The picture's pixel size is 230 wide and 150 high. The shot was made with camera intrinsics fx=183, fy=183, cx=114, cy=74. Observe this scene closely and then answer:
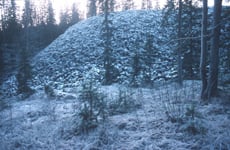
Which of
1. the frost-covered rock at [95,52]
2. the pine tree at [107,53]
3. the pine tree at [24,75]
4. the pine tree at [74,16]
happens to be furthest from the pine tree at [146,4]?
the pine tree at [24,75]

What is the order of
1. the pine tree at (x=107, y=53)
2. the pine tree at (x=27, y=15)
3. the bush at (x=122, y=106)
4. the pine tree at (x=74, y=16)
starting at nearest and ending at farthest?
the bush at (x=122, y=106), the pine tree at (x=107, y=53), the pine tree at (x=27, y=15), the pine tree at (x=74, y=16)

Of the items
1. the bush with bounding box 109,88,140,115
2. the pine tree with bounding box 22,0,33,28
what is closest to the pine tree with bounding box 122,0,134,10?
the pine tree with bounding box 22,0,33,28

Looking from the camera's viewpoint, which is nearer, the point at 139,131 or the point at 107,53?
the point at 139,131

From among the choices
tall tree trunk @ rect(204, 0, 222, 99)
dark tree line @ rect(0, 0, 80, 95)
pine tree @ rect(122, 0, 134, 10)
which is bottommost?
tall tree trunk @ rect(204, 0, 222, 99)

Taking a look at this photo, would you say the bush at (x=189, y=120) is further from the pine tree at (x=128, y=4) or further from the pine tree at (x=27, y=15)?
the pine tree at (x=128, y=4)

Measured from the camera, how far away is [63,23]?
167 ft

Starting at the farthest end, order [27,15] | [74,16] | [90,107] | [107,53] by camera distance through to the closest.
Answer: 1. [74,16]
2. [27,15]
3. [107,53]
4. [90,107]

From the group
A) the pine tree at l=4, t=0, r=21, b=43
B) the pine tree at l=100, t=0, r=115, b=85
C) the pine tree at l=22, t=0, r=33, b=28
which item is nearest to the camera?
the pine tree at l=100, t=0, r=115, b=85

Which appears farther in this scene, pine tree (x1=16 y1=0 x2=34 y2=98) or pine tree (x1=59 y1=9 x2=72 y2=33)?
pine tree (x1=59 y1=9 x2=72 y2=33)

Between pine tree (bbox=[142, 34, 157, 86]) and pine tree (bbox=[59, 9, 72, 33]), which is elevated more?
pine tree (bbox=[59, 9, 72, 33])

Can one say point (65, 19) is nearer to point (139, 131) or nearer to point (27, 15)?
point (27, 15)

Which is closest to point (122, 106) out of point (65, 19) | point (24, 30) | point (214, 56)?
point (214, 56)

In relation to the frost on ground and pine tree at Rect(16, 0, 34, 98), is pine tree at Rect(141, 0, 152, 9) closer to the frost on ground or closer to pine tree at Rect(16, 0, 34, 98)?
pine tree at Rect(16, 0, 34, 98)

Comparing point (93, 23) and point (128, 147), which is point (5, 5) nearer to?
point (93, 23)
